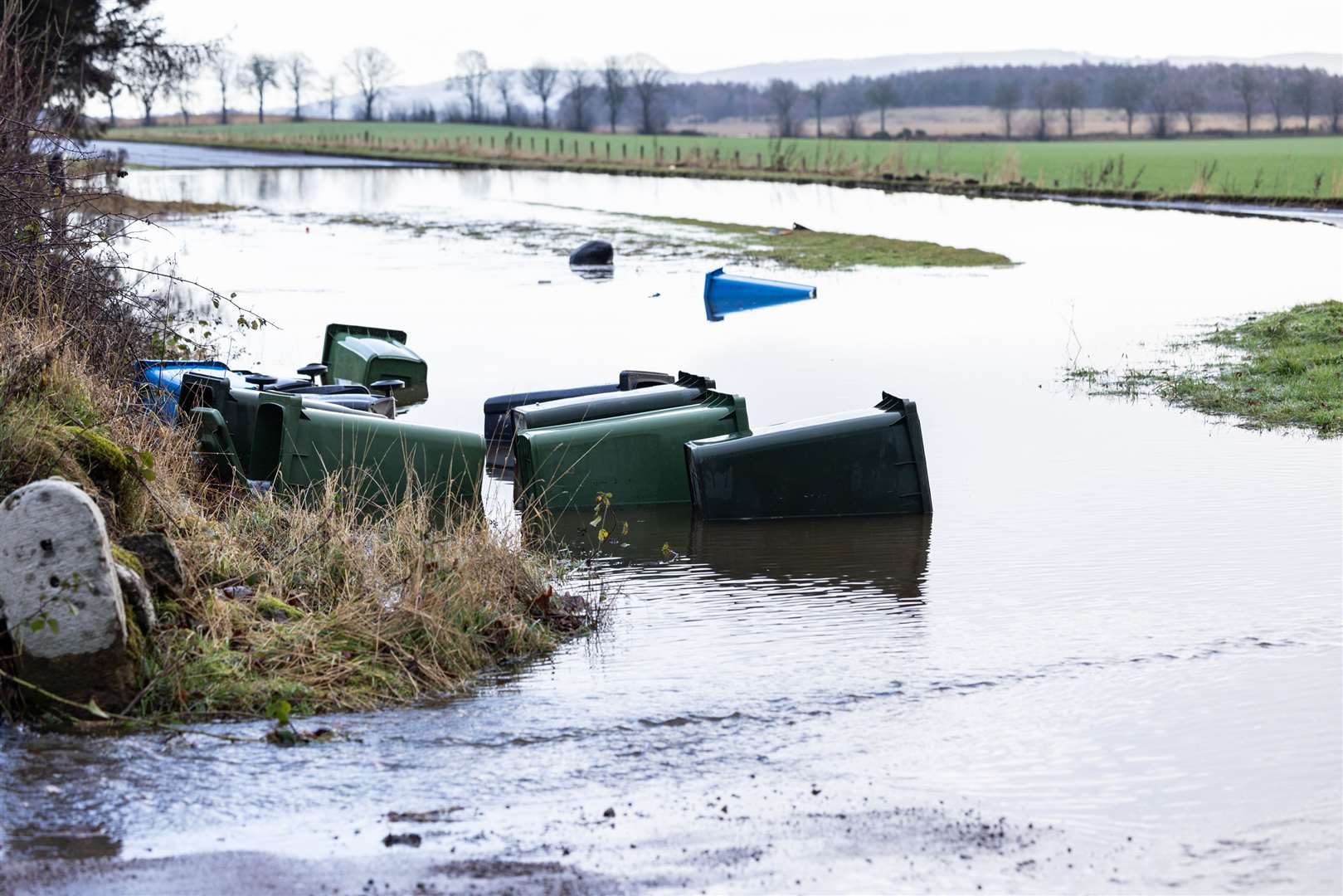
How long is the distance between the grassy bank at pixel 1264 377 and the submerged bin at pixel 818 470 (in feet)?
15.1

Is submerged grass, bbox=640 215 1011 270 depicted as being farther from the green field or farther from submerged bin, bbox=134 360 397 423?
submerged bin, bbox=134 360 397 423

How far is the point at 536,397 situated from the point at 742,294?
1125 centimetres

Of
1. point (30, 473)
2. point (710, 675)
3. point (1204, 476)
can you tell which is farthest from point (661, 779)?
point (1204, 476)

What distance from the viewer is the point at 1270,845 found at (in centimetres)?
567

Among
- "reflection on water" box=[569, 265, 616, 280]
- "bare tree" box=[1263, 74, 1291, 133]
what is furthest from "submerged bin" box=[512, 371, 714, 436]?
"bare tree" box=[1263, 74, 1291, 133]

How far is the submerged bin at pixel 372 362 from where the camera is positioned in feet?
52.0

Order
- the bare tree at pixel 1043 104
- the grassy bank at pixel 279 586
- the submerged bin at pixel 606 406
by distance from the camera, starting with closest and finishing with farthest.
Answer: the grassy bank at pixel 279 586 < the submerged bin at pixel 606 406 < the bare tree at pixel 1043 104

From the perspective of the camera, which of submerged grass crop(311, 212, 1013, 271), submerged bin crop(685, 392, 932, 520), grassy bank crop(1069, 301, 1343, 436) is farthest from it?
submerged grass crop(311, 212, 1013, 271)

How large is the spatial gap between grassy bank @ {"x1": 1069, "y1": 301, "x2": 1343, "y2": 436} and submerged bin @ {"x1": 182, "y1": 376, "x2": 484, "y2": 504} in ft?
24.6

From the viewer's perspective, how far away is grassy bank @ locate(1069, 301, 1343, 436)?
1420cm

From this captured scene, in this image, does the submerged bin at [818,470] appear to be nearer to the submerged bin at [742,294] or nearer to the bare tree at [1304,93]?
the submerged bin at [742,294]

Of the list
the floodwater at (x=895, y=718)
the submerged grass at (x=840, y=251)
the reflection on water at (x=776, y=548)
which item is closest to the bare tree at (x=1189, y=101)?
the submerged grass at (x=840, y=251)

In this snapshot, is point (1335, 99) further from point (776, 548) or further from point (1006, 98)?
point (776, 548)

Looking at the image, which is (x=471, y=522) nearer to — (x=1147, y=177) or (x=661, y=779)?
(x=661, y=779)
